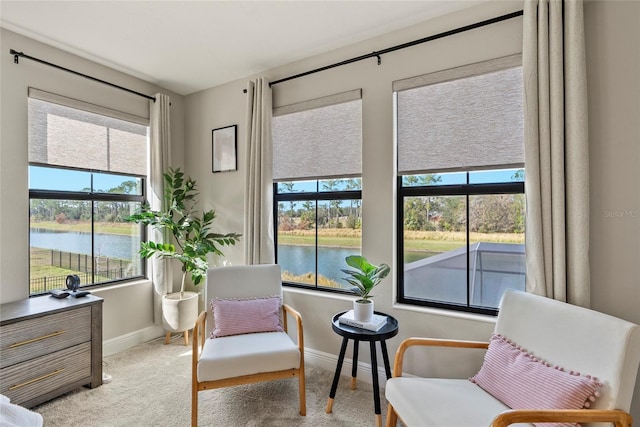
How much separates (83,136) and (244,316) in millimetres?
2186

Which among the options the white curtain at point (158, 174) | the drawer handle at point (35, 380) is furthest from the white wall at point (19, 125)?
the drawer handle at point (35, 380)

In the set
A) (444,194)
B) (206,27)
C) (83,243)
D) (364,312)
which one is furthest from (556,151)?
(83,243)

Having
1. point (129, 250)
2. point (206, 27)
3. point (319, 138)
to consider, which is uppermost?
point (206, 27)

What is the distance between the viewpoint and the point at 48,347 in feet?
7.05

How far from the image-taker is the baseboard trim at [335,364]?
239 centimetres

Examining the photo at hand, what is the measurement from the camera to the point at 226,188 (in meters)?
3.35

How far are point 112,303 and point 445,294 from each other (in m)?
3.01

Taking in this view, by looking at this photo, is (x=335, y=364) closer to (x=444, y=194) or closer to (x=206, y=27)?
(x=444, y=194)

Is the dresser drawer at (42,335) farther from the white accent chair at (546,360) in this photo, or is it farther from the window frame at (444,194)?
the window frame at (444,194)

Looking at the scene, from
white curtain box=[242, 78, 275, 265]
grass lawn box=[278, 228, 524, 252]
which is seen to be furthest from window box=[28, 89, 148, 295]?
grass lawn box=[278, 228, 524, 252]

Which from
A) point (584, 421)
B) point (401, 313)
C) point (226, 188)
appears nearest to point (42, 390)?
point (226, 188)

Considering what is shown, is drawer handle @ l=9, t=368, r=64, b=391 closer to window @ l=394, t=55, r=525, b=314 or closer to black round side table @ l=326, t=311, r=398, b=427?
black round side table @ l=326, t=311, r=398, b=427

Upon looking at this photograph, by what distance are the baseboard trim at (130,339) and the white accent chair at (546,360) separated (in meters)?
2.66

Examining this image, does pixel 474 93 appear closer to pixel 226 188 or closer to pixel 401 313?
pixel 401 313
